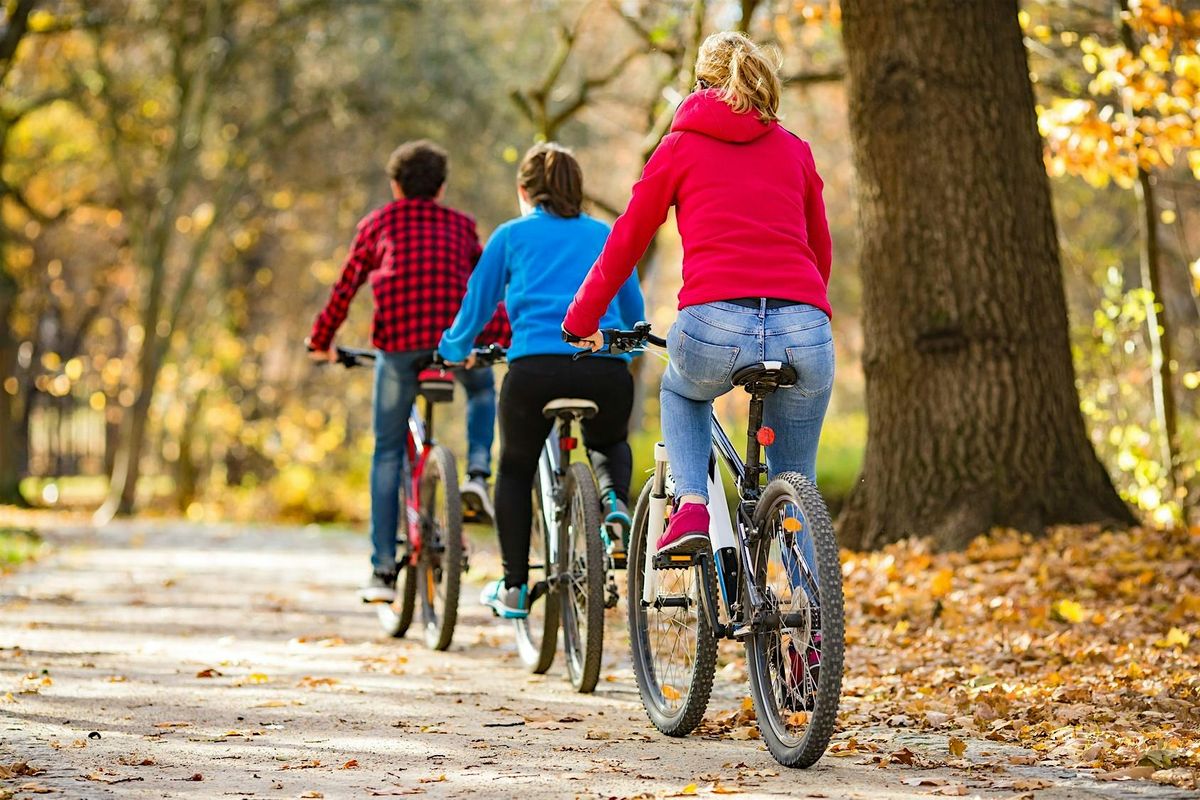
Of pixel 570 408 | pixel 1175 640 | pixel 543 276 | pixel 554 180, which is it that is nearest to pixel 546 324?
pixel 543 276

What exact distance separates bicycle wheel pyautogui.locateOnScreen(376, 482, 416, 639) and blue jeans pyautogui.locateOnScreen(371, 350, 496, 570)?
0.17 ft

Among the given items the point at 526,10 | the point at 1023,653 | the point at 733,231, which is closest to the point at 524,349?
the point at 733,231

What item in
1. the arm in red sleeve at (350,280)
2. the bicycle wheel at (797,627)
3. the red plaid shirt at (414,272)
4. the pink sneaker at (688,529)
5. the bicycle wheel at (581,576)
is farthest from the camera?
the arm in red sleeve at (350,280)

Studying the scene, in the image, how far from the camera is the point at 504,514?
22.2 feet

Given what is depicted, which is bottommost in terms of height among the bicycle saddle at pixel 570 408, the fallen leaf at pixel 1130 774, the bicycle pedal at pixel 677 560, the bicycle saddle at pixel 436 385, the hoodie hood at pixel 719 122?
the fallen leaf at pixel 1130 774

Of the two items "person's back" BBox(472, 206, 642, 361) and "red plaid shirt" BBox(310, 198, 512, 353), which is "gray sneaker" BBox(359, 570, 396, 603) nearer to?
"red plaid shirt" BBox(310, 198, 512, 353)

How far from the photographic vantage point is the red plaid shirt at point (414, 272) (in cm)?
787

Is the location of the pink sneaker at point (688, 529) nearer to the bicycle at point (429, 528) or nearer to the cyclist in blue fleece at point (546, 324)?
the cyclist in blue fleece at point (546, 324)

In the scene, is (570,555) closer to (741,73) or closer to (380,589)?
(380,589)

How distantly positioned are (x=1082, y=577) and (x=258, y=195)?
61.5 feet

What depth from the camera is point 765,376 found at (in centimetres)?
476

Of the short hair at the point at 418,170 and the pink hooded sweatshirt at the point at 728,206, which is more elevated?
the short hair at the point at 418,170

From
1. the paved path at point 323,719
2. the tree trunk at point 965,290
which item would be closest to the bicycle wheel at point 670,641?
the paved path at point 323,719

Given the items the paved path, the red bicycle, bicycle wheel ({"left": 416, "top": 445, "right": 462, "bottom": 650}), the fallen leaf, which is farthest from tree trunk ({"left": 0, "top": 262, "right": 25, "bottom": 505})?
the fallen leaf
